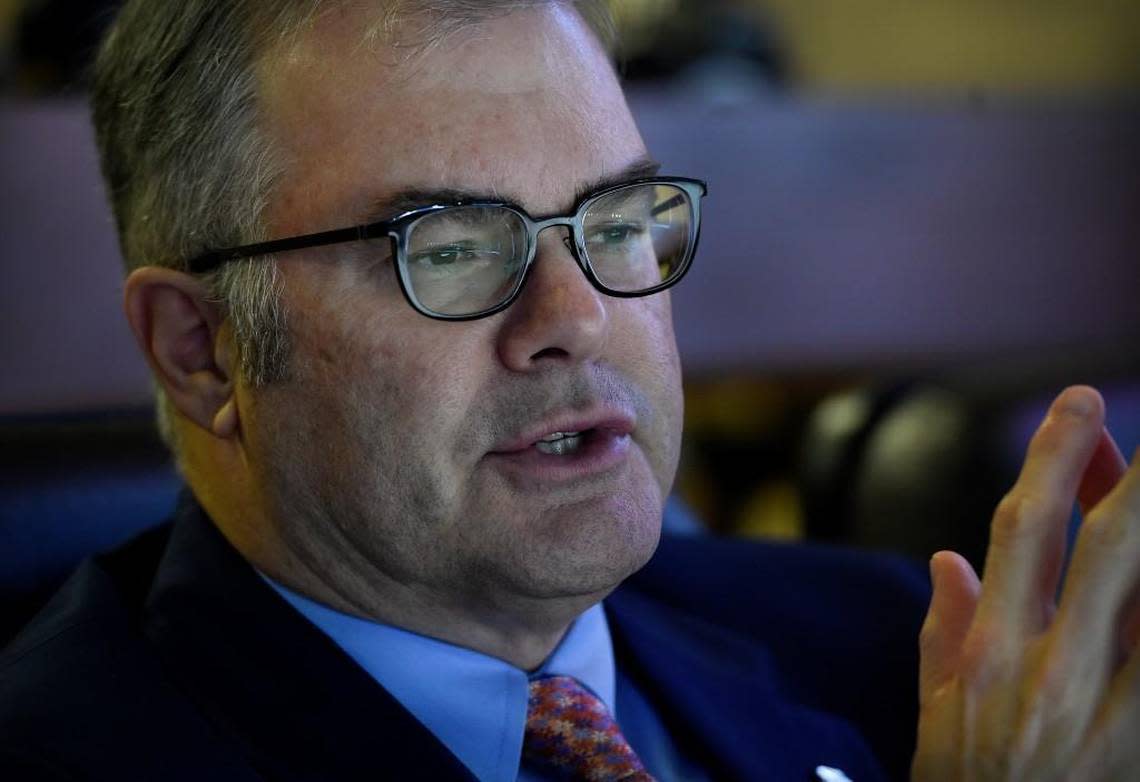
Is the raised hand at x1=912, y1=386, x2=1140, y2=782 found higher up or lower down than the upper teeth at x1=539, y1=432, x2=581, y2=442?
lower down

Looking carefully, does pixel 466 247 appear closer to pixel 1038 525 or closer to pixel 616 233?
pixel 616 233

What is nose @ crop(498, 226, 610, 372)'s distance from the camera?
104 centimetres

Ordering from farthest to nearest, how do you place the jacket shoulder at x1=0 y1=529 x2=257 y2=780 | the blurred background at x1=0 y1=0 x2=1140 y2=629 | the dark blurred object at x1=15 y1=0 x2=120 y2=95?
the dark blurred object at x1=15 y1=0 x2=120 y2=95 → the blurred background at x1=0 y1=0 x2=1140 y2=629 → the jacket shoulder at x1=0 y1=529 x2=257 y2=780

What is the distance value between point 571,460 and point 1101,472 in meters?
0.44

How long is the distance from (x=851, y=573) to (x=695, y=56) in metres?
1.67

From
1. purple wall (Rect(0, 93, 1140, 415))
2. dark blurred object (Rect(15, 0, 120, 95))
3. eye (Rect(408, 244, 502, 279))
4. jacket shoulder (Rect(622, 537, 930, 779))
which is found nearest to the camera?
eye (Rect(408, 244, 502, 279))

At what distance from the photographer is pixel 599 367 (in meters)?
1.09

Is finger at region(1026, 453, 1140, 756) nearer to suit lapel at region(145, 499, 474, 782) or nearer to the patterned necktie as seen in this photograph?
the patterned necktie

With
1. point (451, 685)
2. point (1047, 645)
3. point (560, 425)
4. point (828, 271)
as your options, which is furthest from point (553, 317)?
point (828, 271)

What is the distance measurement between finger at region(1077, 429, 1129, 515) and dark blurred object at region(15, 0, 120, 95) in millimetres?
1765

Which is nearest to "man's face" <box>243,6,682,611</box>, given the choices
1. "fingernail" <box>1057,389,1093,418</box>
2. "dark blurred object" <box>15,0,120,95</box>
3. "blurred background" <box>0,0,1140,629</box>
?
"fingernail" <box>1057,389,1093,418</box>

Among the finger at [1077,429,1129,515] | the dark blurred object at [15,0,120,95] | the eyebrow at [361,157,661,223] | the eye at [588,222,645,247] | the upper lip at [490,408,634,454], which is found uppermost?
the dark blurred object at [15,0,120,95]

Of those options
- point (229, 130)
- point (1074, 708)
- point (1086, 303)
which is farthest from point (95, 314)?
point (1086, 303)

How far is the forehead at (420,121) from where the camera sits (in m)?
1.06
